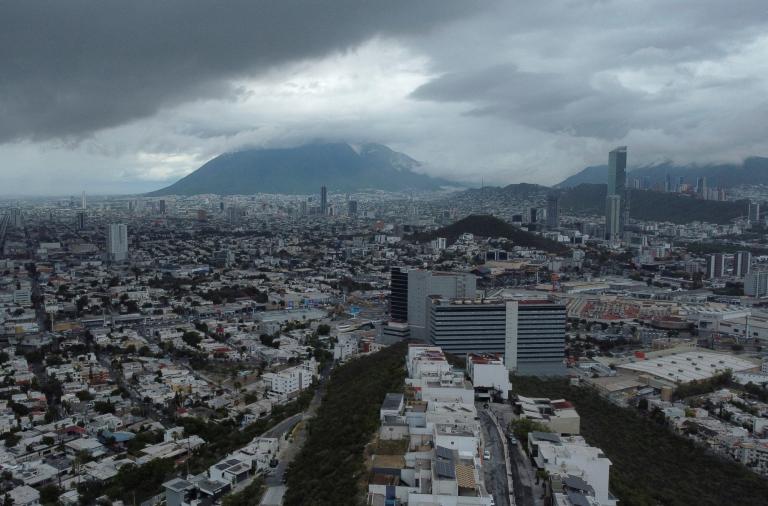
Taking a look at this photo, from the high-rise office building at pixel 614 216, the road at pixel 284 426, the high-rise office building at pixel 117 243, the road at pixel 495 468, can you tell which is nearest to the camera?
the road at pixel 495 468

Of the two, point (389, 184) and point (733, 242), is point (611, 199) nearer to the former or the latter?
point (733, 242)

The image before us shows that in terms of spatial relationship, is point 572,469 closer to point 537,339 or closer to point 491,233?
point 537,339

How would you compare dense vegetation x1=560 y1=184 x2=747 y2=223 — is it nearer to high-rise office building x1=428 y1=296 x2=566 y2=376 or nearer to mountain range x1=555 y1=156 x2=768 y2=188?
mountain range x1=555 y1=156 x2=768 y2=188

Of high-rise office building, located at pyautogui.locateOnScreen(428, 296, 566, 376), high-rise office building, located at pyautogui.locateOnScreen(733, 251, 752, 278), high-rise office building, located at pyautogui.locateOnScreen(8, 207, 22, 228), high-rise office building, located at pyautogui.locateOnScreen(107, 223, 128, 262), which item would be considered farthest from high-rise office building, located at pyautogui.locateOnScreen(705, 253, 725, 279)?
high-rise office building, located at pyautogui.locateOnScreen(8, 207, 22, 228)

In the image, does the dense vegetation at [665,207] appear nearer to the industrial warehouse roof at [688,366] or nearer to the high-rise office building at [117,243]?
the industrial warehouse roof at [688,366]

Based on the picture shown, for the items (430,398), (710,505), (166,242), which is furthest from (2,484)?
(166,242)

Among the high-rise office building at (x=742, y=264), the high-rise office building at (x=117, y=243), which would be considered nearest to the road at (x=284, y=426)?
the high-rise office building at (x=742, y=264)

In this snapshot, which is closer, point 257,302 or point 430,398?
point 430,398
